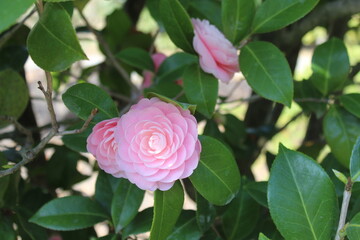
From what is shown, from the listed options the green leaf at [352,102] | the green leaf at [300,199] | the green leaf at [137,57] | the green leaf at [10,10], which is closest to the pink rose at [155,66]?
the green leaf at [137,57]

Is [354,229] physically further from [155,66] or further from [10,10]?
[155,66]

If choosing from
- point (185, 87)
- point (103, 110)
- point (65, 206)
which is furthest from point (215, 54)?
point (65, 206)

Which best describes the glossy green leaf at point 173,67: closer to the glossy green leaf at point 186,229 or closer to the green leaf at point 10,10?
the glossy green leaf at point 186,229

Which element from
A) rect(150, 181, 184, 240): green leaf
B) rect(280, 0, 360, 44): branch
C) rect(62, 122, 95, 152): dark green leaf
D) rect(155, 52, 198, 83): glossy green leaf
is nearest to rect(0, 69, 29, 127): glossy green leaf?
rect(62, 122, 95, 152): dark green leaf

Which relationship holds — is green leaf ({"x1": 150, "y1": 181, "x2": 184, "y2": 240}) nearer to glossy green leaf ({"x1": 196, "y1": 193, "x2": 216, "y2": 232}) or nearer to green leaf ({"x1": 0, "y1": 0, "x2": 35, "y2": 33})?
glossy green leaf ({"x1": 196, "y1": 193, "x2": 216, "y2": 232})

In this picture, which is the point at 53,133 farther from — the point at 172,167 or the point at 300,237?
the point at 300,237
